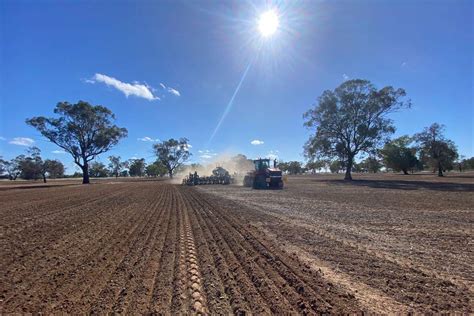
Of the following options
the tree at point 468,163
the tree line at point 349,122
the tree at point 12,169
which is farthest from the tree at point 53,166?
the tree at point 468,163

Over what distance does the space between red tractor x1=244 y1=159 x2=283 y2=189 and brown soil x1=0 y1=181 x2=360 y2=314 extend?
18.5 meters

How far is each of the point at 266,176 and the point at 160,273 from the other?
23.2m

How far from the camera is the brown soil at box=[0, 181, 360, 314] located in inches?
155

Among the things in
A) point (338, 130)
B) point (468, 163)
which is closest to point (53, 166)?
point (338, 130)

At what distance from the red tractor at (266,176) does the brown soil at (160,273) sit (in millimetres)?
18522

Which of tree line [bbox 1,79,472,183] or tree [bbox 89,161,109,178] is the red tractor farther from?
tree [bbox 89,161,109,178]

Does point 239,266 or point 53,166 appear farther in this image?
point 53,166

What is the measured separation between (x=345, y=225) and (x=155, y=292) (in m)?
6.98

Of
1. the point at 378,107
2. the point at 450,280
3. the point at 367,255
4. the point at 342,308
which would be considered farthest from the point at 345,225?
the point at 378,107

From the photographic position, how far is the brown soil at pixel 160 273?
3.94m

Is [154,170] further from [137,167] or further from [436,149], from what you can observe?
[436,149]

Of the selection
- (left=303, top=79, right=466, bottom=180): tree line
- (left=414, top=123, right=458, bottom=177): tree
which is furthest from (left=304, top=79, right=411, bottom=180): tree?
(left=414, top=123, right=458, bottom=177): tree

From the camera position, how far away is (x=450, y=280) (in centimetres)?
469

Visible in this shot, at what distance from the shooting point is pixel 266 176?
1097 inches
